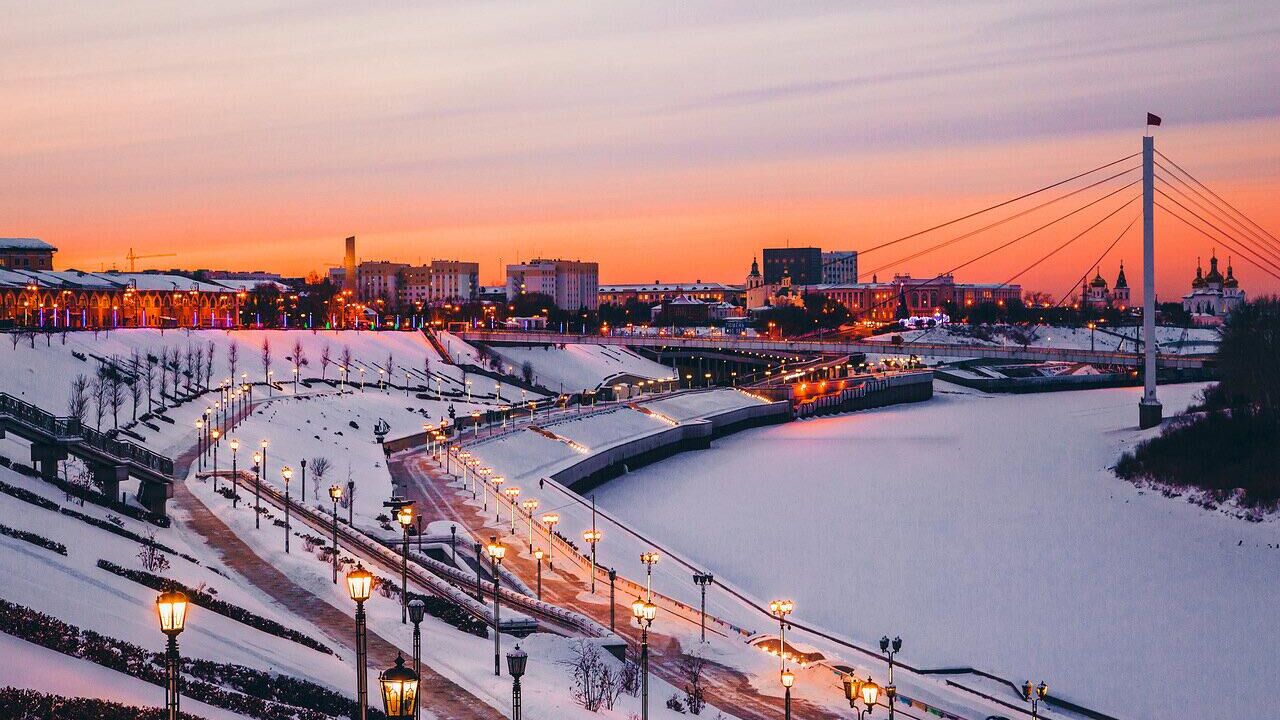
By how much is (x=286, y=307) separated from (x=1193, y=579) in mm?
74892

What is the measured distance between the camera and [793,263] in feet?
644

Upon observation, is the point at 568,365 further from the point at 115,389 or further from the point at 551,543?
the point at 551,543

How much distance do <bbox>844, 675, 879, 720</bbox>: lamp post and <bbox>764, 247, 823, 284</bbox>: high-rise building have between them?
181m

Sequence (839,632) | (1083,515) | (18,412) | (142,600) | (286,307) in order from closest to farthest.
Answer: (142,600), (18,412), (839,632), (1083,515), (286,307)

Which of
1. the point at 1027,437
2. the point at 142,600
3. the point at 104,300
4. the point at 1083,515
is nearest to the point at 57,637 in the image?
the point at 142,600

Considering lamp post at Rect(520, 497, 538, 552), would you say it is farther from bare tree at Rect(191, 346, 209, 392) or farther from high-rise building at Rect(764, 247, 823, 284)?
high-rise building at Rect(764, 247, 823, 284)

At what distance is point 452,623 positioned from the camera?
52.0 feet

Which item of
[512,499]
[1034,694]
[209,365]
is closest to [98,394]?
[512,499]

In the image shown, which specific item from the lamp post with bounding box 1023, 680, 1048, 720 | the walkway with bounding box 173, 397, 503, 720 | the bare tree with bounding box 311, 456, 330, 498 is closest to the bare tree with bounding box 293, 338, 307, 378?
the bare tree with bounding box 311, 456, 330, 498

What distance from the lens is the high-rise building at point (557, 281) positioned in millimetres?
167125

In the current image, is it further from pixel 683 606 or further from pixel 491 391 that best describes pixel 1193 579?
pixel 491 391

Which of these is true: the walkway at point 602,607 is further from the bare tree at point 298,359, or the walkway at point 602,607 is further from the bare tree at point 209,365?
the bare tree at point 298,359

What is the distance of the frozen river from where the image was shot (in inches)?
780

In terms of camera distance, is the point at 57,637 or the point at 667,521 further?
the point at 667,521
